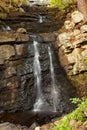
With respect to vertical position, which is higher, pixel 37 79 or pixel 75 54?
pixel 75 54

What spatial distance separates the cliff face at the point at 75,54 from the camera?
11.8m

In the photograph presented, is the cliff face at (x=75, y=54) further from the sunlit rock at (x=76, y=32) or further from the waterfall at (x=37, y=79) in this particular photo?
the waterfall at (x=37, y=79)

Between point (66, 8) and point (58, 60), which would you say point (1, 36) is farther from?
point (66, 8)

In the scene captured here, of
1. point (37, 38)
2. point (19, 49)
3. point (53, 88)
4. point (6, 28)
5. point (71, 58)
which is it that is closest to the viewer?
point (19, 49)

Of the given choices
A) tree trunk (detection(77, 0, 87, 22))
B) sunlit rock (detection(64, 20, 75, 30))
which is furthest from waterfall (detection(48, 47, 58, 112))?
tree trunk (detection(77, 0, 87, 22))

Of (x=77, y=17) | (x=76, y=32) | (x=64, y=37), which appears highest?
(x=77, y=17)

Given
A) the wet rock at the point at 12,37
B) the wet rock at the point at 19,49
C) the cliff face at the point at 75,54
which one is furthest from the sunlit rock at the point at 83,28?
the wet rock at the point at 19,49

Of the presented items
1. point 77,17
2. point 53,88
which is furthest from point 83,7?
point 53,88

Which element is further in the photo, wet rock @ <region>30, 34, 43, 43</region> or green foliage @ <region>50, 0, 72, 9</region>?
green foliage @ <region>50, 0, 72, 9</region>

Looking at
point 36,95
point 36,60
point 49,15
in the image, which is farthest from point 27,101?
point 49,15

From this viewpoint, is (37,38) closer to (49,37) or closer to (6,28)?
(49,37)

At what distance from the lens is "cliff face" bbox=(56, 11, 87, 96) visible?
465 inches

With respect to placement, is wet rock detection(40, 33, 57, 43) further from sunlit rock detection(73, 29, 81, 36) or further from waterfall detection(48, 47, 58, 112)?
sunlit rock detection(73, 29, 81, 36)

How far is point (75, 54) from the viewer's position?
1220cm
